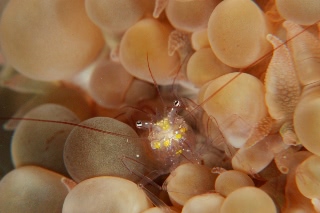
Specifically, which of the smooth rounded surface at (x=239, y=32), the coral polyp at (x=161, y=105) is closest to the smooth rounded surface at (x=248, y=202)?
the coral polyp at (x=161, y=105)

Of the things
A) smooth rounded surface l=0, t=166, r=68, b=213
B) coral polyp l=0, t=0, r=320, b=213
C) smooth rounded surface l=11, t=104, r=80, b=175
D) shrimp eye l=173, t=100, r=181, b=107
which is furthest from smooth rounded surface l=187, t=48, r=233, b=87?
smooth rounded surface l=0, t=166, r=68, b=213

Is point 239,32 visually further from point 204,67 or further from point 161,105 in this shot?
point 161,105

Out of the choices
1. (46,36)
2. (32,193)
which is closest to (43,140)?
(32,193)

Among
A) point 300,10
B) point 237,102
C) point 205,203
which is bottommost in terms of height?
point 205,203

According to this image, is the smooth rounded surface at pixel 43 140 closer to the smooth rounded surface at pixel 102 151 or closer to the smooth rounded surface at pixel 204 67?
the smooth rounded surface at pixel 102 151

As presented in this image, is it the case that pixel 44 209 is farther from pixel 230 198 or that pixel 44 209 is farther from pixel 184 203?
pixel 230 198

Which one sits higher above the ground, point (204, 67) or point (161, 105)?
point (204, 67)
